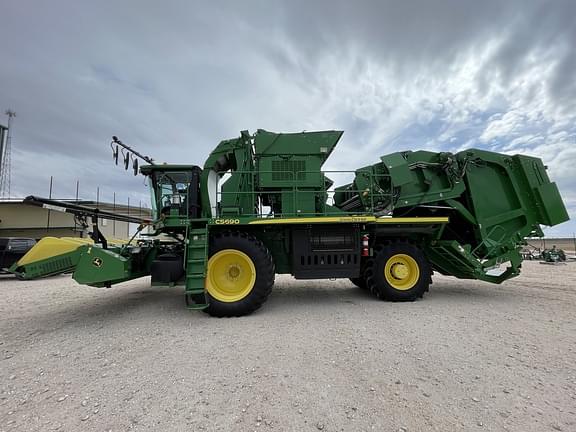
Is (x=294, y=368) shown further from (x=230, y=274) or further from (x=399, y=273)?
(x=399, y=273)

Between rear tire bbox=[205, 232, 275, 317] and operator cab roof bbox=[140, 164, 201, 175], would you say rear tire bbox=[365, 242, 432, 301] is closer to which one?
rear tire bbox=[205, 232, 275, 317]

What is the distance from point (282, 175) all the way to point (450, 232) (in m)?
4.68

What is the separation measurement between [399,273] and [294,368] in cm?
381

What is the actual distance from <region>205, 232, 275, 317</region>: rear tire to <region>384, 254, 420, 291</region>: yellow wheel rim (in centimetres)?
267

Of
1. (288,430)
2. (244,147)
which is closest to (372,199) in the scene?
(244,147)

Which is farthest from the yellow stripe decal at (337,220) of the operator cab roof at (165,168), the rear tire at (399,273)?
the operator cab roof at (165,168)

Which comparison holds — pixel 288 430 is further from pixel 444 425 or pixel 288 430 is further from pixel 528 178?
pixel 528 178

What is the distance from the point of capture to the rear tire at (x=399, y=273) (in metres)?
6.06

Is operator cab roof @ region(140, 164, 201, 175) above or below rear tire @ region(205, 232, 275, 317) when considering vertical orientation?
above

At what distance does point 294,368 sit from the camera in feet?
10.4

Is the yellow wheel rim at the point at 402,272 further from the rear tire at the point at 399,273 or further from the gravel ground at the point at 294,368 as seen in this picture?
the gravel ground at the point at 294,368

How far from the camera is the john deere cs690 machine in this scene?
213 inches

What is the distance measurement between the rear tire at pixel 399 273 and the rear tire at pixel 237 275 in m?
2.38

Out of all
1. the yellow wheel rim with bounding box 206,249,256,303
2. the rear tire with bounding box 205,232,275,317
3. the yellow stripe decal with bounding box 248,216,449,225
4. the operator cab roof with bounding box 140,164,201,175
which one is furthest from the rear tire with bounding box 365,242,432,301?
the operator cab roof with bounding box 140,164,201,175
